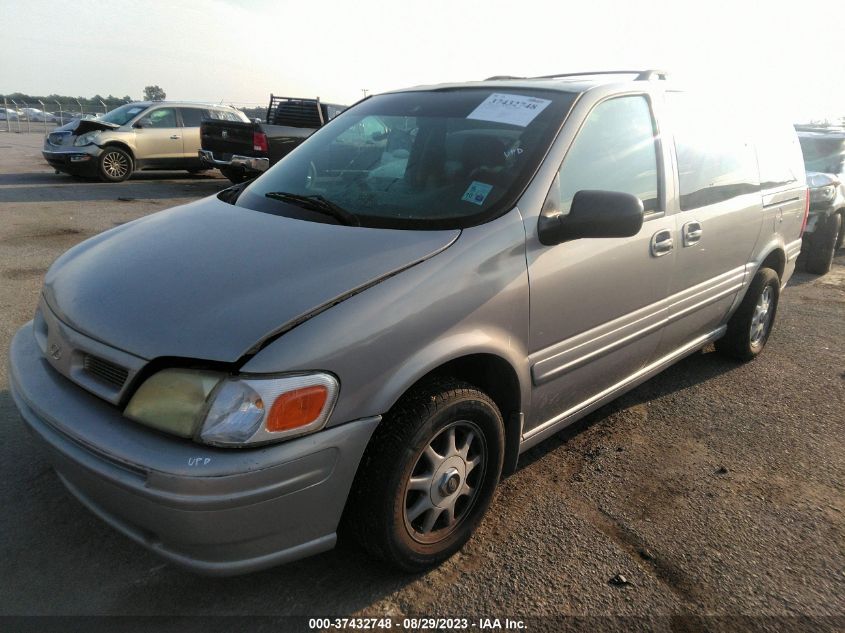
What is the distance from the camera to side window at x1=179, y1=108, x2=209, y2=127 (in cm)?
1371

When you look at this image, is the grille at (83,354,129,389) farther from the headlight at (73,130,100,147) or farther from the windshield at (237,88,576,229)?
the headlight at (73,130,100,147)

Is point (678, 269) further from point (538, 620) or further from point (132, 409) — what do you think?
point (132, 409)

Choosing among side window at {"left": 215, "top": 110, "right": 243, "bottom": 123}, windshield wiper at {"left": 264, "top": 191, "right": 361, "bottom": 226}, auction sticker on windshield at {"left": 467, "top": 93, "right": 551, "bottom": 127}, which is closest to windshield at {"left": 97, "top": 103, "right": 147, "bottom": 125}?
side window at {"left": 215, "top": 110, "right": 243, "bottom": 123}

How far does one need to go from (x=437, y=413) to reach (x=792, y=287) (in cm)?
641

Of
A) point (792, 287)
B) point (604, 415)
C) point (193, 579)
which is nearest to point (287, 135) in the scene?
point (792, 287)

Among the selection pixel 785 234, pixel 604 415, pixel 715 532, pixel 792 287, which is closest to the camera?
pixel 715 532

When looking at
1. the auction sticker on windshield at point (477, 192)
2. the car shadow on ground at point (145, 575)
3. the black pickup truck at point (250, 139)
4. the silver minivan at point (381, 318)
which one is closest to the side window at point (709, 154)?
the silver minivan at point (381, 318)

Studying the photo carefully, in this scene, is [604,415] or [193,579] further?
[604,415]

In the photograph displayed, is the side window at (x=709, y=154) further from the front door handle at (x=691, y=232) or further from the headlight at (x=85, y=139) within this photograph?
the headlight at (x=85, y=139)

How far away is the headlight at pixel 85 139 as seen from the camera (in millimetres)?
12562

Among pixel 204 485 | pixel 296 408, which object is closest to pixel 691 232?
pixel 296 408

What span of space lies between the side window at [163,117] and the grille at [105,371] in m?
12.7

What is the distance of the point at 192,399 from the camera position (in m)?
1.83

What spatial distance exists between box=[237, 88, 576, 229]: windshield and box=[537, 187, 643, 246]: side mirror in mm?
205
